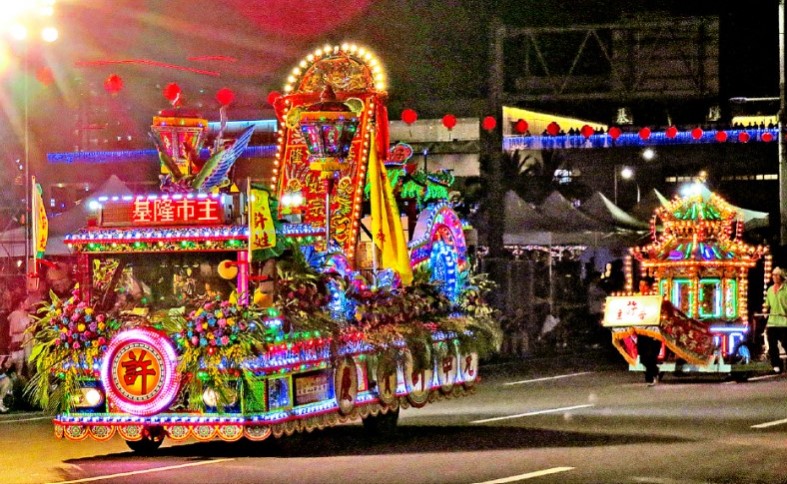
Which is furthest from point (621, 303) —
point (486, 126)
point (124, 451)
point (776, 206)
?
point (776, 206)

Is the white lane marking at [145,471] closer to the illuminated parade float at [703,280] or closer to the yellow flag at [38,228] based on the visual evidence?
the yellow flag at [38,228]

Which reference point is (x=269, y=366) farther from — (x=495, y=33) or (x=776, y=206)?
(x=776, y=206)

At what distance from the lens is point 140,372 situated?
13.8 m

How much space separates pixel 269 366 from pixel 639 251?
1413cm

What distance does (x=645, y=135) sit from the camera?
36.0 meters

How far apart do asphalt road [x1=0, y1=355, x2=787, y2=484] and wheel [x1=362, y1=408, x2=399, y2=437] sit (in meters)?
0.17

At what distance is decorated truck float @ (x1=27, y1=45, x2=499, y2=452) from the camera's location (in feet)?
45.0

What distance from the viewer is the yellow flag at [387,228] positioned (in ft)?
58.5

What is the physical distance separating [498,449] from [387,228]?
14.3ft

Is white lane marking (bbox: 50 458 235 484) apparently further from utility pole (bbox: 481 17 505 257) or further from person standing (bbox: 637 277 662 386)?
utility pole (bbox: 481 17 505 257)

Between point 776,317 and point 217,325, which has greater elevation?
point 217,325

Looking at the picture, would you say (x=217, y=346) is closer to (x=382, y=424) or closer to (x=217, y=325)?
(x=217, y=325)

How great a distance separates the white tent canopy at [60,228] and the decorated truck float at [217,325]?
37.7 feet

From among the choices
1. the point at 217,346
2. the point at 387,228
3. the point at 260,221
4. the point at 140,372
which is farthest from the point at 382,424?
the point at 140,372
